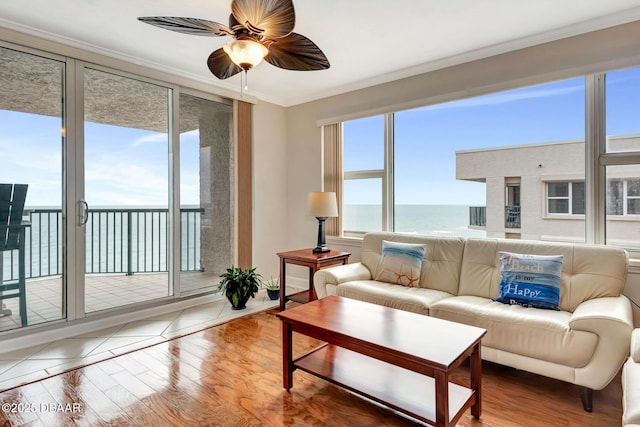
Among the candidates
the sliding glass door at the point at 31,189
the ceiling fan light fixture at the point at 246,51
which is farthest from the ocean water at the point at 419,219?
the sliding glass door at the point at 31,189

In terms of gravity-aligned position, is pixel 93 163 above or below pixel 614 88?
below

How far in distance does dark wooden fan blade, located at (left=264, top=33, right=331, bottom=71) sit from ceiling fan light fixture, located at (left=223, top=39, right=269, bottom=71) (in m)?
0.12

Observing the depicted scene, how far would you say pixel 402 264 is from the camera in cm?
314

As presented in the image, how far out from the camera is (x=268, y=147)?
4656 millimetres

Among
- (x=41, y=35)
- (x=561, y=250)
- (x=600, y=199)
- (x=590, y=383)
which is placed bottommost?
(x=590, y=383)

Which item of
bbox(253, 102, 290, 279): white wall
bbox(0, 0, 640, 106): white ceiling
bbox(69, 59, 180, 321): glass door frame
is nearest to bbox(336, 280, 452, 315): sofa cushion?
bbox(253, 102, 290, 279): white wall

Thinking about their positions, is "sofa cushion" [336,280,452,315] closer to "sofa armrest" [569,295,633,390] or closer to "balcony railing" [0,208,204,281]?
"sofa armrest" [569,295,633,390]

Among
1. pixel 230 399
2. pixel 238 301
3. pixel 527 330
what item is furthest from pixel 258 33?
pixel 238 301

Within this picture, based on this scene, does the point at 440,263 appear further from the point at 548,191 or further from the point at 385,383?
the point at 385,383

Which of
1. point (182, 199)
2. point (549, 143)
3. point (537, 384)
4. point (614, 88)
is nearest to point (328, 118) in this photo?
point (182, 199)

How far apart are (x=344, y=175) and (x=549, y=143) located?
217cm

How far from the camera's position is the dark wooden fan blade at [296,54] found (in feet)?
7.01

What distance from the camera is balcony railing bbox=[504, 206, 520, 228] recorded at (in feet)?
10.3

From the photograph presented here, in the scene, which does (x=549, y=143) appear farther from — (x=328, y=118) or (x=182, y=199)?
(x=182, y=199)
